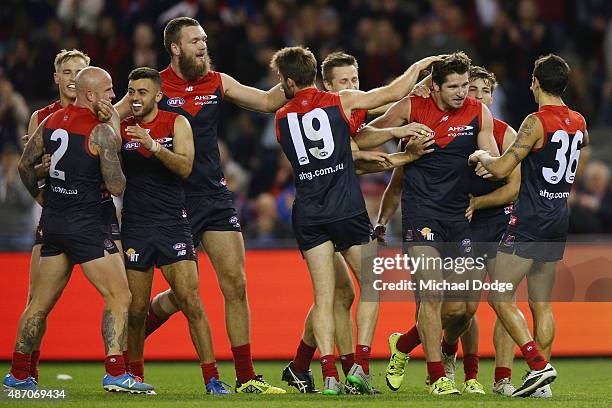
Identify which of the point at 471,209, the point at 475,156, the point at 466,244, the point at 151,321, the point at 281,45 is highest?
the point at 281,45

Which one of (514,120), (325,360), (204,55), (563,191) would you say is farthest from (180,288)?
(514,120)

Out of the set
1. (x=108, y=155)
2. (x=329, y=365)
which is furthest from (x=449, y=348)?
(x=108, y=155)

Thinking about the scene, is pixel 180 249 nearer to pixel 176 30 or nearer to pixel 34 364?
pixel 34 364

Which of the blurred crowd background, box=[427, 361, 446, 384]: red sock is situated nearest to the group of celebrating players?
box=[427, 361, 446, 384]: red sock

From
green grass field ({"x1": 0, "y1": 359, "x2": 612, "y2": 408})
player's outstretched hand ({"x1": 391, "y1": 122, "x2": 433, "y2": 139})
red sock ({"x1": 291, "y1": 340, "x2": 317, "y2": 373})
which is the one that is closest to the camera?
green grass field ({"x1": 0, "y1": 359, "x2": 612, "y2": 408})

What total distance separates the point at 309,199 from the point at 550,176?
193cm

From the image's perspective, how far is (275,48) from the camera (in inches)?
714

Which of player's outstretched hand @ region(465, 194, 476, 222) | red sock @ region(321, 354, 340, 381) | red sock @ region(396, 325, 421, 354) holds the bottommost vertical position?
red sock @ region(321, 354, 340, 381)

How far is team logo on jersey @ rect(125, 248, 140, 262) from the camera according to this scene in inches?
390

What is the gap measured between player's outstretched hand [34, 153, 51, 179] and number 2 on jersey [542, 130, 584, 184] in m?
3.91

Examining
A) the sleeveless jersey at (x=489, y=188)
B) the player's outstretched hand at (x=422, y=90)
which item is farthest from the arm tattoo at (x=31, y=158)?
the sleeveless jersey at (x=489, y=188)

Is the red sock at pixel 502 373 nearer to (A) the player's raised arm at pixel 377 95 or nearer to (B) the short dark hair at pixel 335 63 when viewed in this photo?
(A) the player's raised arm at pixel 377 95

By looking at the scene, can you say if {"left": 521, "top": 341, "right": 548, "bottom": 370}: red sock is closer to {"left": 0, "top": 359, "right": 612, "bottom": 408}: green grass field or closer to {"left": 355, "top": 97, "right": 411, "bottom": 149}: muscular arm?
{"left": 0, "top": 359, "right": 612, "bottom": 408}: green grass field

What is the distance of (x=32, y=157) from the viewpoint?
9766 mm
